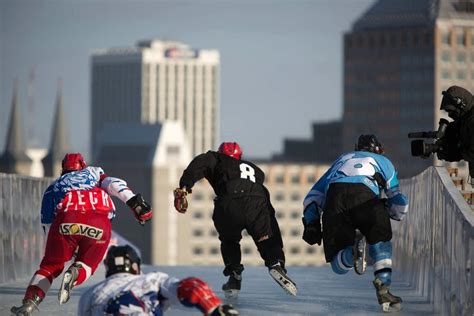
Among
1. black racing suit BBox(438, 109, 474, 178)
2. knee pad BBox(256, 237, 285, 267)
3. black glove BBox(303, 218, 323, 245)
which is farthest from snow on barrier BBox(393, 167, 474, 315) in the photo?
knee pad BBox(256, 237, 285, 267)

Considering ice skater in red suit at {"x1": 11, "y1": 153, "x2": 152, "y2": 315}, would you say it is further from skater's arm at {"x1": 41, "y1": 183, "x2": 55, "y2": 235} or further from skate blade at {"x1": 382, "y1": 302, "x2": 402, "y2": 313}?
skate blade at {"x1": 382, "y1": 302, "x2": 402, "y2": 313}

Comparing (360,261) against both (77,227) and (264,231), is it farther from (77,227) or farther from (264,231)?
(77,227)

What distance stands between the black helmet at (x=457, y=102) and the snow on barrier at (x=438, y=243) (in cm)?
54

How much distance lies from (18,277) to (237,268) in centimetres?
326

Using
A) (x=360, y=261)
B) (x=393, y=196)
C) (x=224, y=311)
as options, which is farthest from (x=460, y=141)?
(x=224, y=311)

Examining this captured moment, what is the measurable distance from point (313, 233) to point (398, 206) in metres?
0.79

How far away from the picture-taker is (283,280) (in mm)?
13930

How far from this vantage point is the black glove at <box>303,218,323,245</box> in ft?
45.0

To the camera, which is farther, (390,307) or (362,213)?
(362,213)

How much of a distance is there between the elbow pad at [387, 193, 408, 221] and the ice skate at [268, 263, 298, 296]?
1097 millimetres

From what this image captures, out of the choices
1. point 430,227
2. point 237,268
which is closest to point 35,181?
point 237,268

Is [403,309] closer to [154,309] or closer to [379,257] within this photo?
[379,257]

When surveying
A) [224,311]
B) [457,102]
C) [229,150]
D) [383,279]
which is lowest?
[383,279]

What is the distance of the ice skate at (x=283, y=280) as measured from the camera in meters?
13.9
